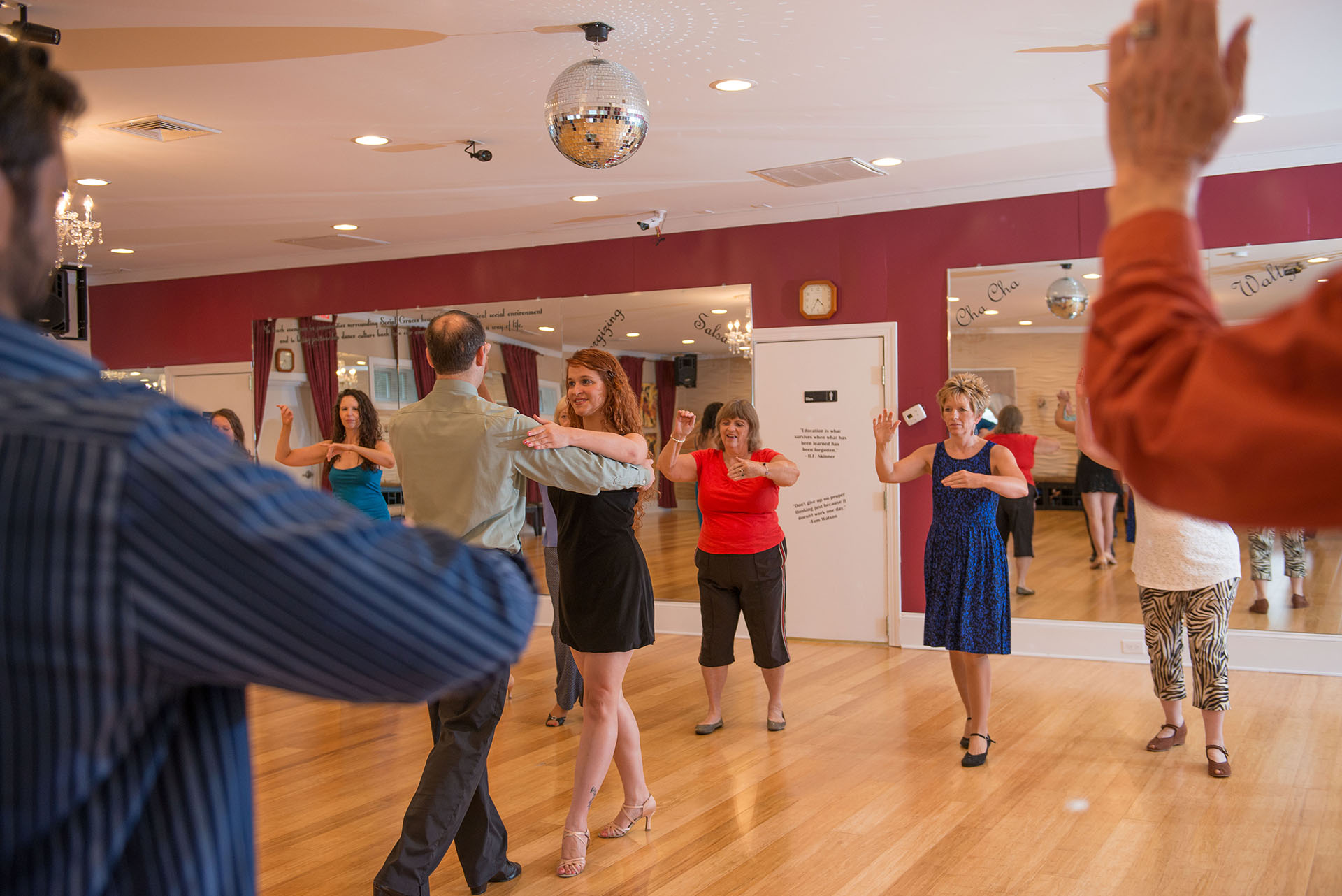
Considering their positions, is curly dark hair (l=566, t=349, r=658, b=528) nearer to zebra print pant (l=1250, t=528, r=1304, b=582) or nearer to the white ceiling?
the white ceiling

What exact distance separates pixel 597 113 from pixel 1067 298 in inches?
171

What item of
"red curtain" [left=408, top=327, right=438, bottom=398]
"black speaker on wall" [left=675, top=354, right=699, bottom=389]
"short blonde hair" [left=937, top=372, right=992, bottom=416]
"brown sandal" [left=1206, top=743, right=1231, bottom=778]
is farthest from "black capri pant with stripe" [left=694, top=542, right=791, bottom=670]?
"red curtain" [left=408, top=327, right=438, bottom=398]

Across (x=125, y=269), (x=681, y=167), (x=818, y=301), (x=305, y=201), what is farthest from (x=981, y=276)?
(x=125, y=269)

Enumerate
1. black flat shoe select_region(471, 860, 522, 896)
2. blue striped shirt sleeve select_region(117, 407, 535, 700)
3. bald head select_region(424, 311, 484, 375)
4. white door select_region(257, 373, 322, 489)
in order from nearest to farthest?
blue striped shirt sleeve select_region(117, 407, 535, 700) → bald head select_region(424, 311, 484, 375) → black flat shoe select_region(471, 860, 522, 896) → white door select_region(257, 373, 322, 489)

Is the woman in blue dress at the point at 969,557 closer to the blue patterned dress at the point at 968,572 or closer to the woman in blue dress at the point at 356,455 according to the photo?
the blue patterned dress at the point at 968,572

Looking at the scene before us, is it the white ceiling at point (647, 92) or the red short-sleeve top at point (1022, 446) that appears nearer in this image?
the white ceiling at point (647, 92)

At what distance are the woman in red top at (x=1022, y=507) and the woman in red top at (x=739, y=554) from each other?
93.8 inches

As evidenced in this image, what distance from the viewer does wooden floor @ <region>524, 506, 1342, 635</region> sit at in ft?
19.7

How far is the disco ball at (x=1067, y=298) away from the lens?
6.66 meters

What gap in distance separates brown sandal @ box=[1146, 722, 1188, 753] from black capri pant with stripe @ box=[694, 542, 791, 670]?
1716 millimetres

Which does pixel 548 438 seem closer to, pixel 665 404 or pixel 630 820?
pixel 630 820

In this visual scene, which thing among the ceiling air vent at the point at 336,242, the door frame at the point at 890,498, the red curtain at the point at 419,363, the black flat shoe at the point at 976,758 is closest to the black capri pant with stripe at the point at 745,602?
the black flat shoe at the point at 976,758

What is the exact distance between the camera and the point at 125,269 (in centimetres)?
977

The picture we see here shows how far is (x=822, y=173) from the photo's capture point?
6457 millimetres
